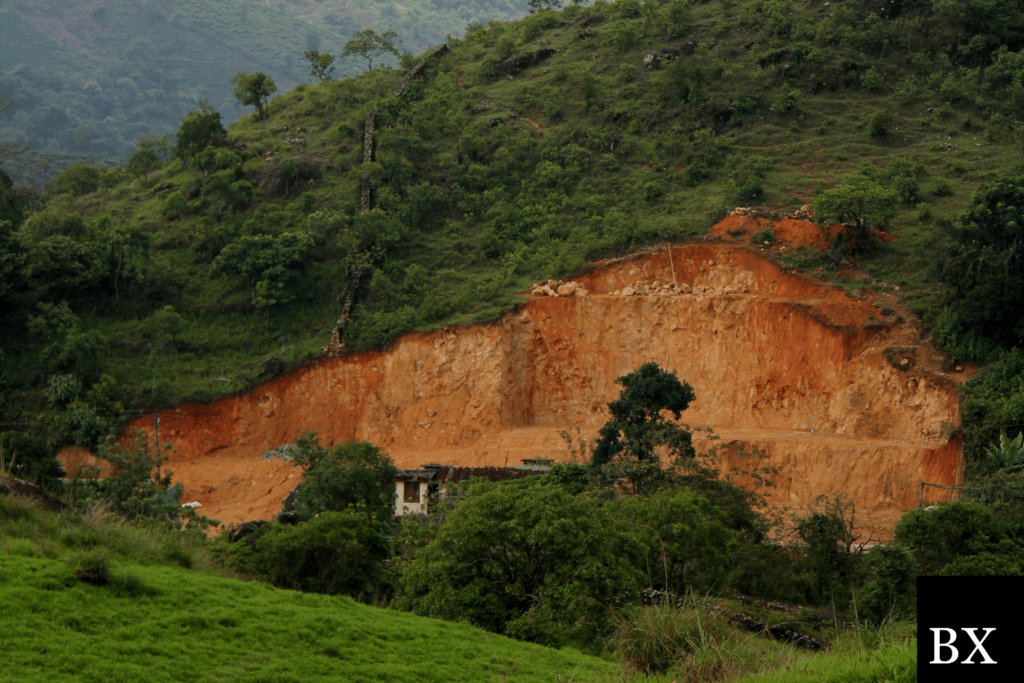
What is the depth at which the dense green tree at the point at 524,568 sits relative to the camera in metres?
13.2

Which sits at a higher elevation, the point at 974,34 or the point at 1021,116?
the point at 974,34

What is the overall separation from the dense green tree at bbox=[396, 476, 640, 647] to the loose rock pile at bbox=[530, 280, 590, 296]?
63.0ft

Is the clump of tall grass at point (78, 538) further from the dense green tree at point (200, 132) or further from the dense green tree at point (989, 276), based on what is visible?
the dense green tree at point (200, 132)

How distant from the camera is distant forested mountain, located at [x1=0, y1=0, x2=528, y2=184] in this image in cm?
13938

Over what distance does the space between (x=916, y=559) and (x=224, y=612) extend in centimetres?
1257

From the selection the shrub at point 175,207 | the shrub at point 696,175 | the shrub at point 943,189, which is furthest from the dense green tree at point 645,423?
the shrub at point 175,207

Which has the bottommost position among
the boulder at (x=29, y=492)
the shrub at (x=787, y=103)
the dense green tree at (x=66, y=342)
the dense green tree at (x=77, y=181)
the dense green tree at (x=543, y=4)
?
the boulder at (x=29, y=492)

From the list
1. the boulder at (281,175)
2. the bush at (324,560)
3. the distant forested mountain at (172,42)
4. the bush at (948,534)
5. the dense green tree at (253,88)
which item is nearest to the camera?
the bush at (324,560)

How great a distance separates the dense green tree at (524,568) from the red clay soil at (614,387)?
575 inches

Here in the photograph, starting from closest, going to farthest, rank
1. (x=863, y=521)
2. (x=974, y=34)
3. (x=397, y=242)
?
(x=863, y=521) < (x=397, y=242) < (x=974, y=34)

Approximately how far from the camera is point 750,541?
19688 mm

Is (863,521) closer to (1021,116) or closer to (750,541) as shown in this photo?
(750,541)

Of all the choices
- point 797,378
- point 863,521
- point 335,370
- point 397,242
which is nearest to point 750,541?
point 863,521

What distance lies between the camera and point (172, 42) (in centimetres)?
16125
